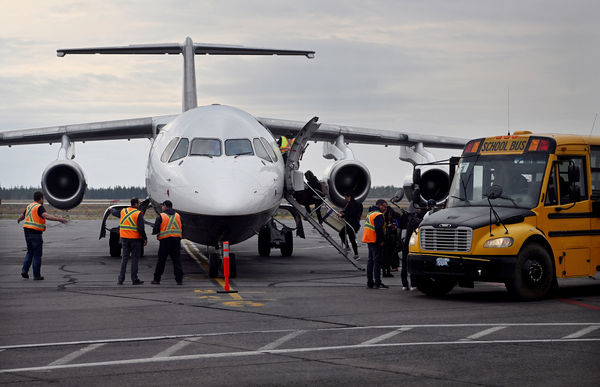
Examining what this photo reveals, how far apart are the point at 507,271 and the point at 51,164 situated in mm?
13565

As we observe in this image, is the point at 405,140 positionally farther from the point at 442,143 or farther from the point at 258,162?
the point at 258,162

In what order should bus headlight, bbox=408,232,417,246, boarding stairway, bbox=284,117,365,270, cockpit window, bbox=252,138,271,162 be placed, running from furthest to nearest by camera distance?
1. boarding stairway, bbox=284,117,365,270
2. cockpit window, bbox=252,138,271,162
3. bus headlight, bbox=408,232,417,246

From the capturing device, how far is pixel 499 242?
13.1 m

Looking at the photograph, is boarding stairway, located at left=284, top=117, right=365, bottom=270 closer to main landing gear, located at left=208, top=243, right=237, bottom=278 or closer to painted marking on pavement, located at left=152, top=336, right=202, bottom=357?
main landing gear, located at left=208, top=243, right=237, bottom=278

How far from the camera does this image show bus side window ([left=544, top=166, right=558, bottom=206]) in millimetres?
13875

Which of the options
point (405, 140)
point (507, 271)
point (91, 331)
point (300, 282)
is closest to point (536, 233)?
point (507, 271)

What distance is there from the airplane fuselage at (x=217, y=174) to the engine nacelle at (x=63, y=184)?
14.6 ft

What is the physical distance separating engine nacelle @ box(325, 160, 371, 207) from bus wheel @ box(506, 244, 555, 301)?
30.3ft

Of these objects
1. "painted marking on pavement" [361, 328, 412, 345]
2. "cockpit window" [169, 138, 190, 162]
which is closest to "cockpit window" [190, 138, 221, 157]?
"cockpit window" [169, 138, 190, 162]

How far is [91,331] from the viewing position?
10.0 m

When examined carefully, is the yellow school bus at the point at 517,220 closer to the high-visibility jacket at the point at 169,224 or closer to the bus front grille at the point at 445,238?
the bus front grille at the point at 445,238

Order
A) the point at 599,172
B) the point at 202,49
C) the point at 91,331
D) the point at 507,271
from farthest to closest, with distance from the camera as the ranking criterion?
the point at 202,49 → the point at 599,172 → the point at 507,271 → the point at 91,331

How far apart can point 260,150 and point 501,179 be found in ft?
17.8

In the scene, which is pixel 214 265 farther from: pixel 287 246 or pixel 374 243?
pixel 287 246
